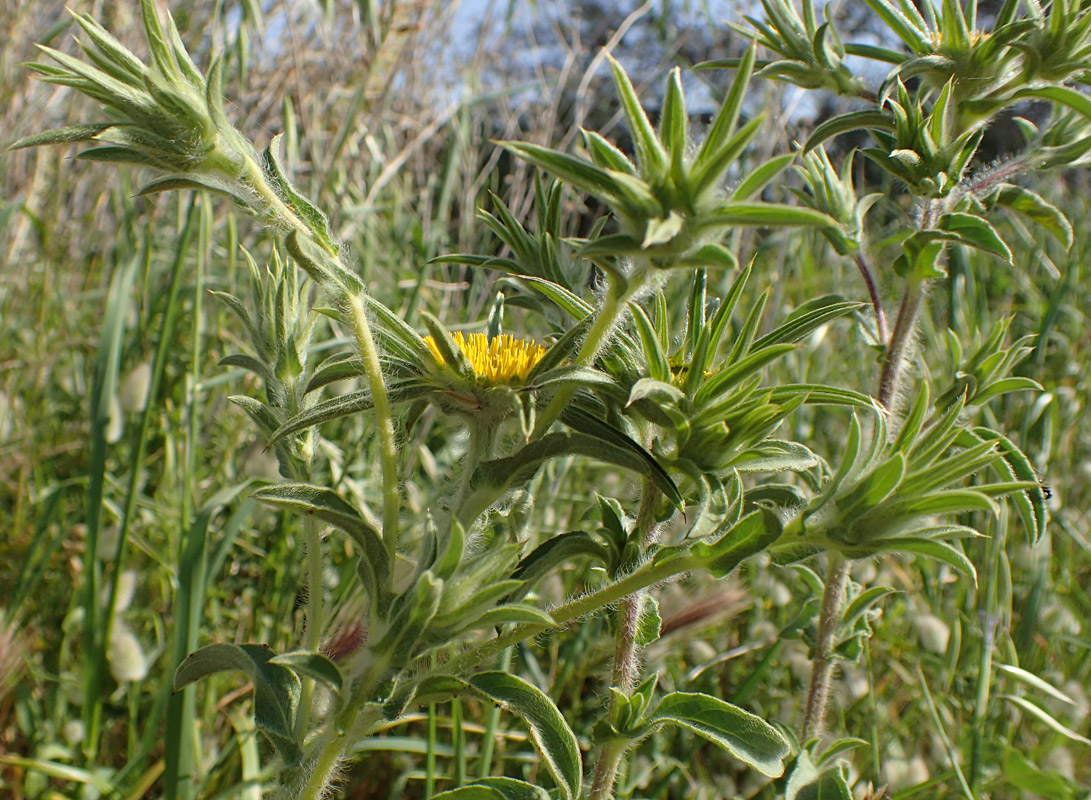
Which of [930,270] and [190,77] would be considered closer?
[190,77]

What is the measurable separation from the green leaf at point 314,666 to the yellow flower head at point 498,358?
0.30 m

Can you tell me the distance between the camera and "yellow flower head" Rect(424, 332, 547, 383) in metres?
0.88

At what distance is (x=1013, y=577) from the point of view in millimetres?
2389

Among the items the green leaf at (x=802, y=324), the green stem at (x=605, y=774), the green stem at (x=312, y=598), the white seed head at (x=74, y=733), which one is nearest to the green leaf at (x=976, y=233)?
the green leaf at (x=802, y=324)

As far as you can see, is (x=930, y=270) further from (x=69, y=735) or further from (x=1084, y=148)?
(x=69, y=735)

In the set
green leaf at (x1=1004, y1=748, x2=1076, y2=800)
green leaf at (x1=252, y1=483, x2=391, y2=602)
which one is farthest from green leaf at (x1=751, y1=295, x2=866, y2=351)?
green leaf at (x1=1004, y1=748, x2=1076, y2=800)

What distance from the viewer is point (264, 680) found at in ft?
2.91

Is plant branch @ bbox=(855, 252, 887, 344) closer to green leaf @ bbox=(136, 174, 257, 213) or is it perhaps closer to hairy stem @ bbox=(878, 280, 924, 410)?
hairy stem @ bbox=(878, 280, 924, 410)

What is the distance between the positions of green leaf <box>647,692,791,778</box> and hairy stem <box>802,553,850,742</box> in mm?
398

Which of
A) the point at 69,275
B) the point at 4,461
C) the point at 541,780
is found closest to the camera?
the point at 541,780

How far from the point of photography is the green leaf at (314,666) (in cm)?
77

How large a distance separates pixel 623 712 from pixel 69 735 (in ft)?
4.63

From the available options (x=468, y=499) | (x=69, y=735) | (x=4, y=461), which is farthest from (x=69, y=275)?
(x=468, y=499)

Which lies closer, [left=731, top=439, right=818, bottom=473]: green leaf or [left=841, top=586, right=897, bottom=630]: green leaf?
[left=731, top=439, right=818, bottom=473]: green leaf
